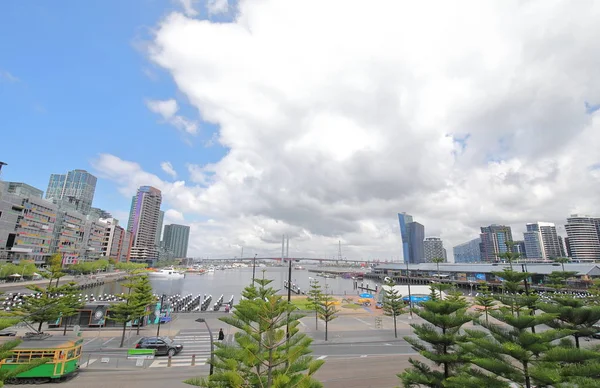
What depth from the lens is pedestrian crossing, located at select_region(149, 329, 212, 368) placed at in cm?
2122

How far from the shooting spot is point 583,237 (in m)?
147

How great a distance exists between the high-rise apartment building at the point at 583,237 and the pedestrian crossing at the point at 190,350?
191 m

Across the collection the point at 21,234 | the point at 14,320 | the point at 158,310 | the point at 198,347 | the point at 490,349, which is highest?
the point at 21,234

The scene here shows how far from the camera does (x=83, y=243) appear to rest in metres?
113

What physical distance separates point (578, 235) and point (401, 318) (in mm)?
170045

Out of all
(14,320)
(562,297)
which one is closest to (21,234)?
(14,320)

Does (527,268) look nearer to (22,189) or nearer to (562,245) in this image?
(562,245)

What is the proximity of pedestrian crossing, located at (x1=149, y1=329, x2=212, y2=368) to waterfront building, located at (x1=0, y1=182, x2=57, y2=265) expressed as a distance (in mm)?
74125

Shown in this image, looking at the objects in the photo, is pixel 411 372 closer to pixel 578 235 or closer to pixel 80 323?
pixel 80 323

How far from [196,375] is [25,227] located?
91.6 metres

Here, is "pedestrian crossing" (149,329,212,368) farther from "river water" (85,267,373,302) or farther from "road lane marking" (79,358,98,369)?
"river water" (85,267,373,302)

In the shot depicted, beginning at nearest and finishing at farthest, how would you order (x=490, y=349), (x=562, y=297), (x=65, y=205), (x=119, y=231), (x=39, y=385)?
(x=490, y=349) → (x=562, y=297) → (x=39, y=385) → (x=65, y=205) → (x=119, y=231)

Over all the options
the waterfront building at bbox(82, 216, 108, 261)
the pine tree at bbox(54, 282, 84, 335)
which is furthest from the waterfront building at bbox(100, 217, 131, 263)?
the pine tree at bbox(54, 282, 84, 335)

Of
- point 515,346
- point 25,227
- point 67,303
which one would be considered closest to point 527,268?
point 515,346
